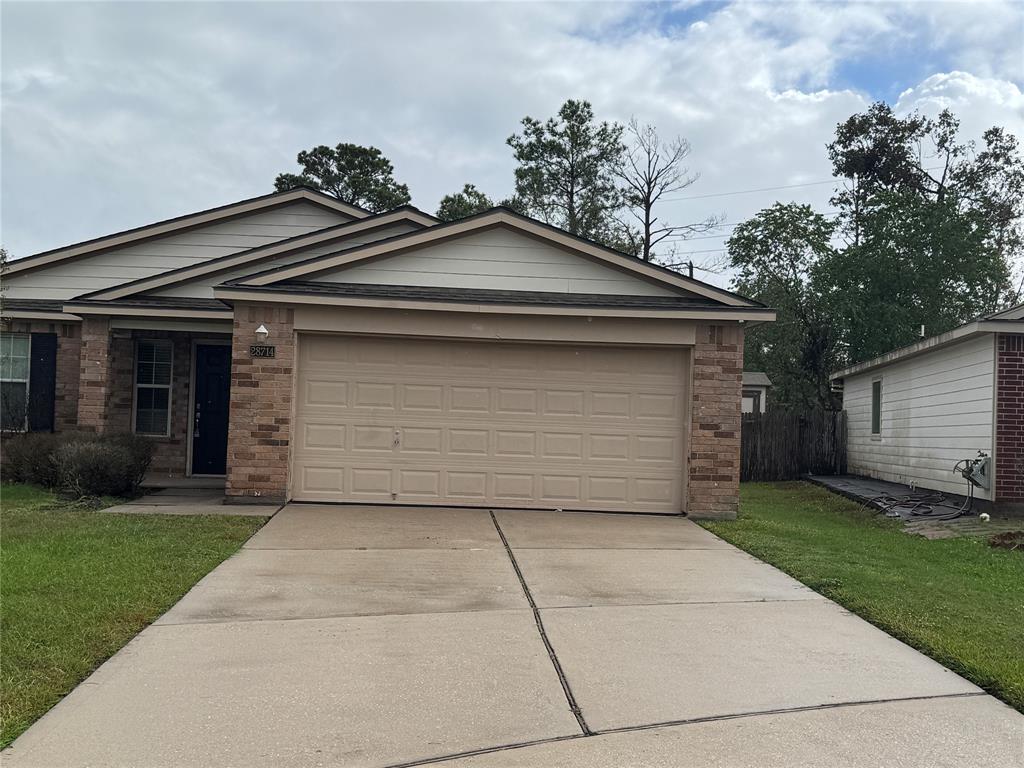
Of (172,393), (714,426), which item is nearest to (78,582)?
(714,426)

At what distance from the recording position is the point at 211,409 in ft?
49.1

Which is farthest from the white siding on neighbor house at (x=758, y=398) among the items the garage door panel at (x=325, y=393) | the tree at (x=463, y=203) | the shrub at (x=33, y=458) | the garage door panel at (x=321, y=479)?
the shrub at (x=33, y=458)

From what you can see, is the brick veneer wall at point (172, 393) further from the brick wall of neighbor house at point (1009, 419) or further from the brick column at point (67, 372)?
the brick wall of neighbor house at point (1009, 419)

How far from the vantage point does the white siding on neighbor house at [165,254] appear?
15.0 m

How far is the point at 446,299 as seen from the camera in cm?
1149

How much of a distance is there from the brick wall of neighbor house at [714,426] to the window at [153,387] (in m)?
8.81

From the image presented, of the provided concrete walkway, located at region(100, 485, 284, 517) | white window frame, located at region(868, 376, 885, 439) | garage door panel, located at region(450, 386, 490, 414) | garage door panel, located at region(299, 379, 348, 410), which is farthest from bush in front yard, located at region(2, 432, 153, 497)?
white window frame, located at region(868, 376, 885, 439)

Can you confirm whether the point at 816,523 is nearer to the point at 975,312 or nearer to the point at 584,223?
the point at 975,312

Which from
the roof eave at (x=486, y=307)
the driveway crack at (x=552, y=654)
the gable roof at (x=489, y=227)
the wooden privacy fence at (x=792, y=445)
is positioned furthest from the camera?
the wooden privacy fence at (x=792, y=445)

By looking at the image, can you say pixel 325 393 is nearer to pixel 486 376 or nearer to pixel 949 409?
pixel 486 376

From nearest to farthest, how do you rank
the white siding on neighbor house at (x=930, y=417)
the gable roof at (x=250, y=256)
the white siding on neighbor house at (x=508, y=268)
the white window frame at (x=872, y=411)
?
the white siding on neighbor house at (x=508, y=268) < the gable roof at (x=250, y=256) < the white siding on neighbor house at (x=930, y=417) < the white window frame at (x=872, y=411)

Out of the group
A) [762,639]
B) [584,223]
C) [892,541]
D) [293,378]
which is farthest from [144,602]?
[584,223]

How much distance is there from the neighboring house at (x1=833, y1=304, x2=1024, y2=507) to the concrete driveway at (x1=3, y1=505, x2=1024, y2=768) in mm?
7314

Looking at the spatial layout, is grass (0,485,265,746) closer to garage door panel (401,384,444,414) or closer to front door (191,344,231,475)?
garage door panel (401,384,444,414)
